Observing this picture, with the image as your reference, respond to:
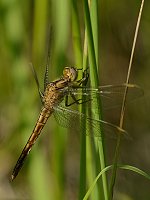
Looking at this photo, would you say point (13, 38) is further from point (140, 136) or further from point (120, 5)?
point (140, 136)

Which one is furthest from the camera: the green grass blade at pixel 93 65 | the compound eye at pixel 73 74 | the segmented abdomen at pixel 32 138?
the segmented abdomen at pixel 32 138

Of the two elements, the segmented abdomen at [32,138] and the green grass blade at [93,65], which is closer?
the green grass blade at [93,65]

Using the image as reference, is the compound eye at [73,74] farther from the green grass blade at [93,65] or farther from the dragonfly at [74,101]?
the green grass blade at [93,65]

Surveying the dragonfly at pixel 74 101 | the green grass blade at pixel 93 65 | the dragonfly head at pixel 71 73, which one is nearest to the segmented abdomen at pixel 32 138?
the dragonfly at pixel 74 101

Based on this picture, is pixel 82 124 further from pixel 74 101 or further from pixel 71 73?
pixel 71 73

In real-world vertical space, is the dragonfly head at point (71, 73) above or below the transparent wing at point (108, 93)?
above

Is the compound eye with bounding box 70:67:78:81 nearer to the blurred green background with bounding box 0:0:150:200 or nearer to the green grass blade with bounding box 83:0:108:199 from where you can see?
the blurred green background with bounding box 0:0:150:200

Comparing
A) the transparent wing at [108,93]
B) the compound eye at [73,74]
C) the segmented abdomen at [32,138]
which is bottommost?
the segmented abdomen at [32,138]

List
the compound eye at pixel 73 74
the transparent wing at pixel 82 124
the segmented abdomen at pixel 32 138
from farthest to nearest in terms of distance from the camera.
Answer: the segmented abdomen at pixel 32 138
the compound eye at pixel 73 74
the transparent wing at pixel 82 124
